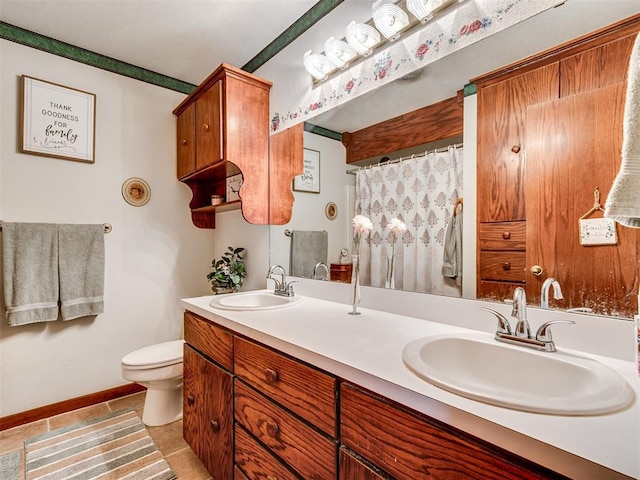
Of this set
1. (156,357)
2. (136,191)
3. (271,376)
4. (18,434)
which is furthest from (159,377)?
(136,191)

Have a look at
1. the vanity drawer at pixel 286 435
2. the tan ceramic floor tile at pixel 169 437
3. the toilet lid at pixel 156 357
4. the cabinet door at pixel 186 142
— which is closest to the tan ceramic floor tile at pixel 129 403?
the tan ceramic floor tile at pixel 169 437

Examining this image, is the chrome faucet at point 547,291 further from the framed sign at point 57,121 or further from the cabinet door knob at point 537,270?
the framed sign at point 57,121

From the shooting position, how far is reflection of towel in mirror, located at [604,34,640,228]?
55 cm

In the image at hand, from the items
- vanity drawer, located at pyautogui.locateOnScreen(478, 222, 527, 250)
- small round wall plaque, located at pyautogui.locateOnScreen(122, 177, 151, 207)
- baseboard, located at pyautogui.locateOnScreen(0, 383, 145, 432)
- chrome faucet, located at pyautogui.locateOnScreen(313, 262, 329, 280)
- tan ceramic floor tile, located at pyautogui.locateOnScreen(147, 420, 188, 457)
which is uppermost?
small round wall plaque, located at pyautogui.locateOnScreen(122, 177, 151, 207)

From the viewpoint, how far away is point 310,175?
1785mm

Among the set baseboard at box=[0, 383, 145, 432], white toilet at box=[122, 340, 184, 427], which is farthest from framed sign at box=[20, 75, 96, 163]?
baseboard at box=[0, 383, 145, 432]

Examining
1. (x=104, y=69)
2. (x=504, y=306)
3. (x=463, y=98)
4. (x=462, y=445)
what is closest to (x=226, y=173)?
(x=104, y=69)

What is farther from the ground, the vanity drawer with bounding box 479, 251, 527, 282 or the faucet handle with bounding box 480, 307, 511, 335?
the vanity drawer with bounding box 479, 251, 527, 282

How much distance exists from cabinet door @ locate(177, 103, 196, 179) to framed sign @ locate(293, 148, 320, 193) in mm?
861

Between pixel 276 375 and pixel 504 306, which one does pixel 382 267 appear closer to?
pixel 504 306

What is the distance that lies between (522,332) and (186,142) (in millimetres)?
2327

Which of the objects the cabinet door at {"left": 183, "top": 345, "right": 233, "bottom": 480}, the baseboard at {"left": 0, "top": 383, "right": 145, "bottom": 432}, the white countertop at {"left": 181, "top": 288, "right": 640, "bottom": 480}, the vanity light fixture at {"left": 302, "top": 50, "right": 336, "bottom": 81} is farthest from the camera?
the baseboard at {"left": 0, "top": 383, "right": 145, "bottom": 432}

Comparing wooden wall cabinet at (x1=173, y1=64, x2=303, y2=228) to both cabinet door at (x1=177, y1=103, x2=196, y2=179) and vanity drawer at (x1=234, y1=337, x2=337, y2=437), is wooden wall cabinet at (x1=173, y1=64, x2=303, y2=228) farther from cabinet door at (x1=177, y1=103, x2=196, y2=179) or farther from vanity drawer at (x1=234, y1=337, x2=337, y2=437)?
vanity drawer at (x1=234, y1=337, x2=337, y2=437)

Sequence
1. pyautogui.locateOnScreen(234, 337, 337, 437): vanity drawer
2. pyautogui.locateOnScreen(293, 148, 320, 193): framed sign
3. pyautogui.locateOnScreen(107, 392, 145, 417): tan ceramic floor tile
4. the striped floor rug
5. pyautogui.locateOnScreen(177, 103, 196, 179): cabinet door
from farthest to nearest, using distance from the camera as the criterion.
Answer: pyautogui.locateOnScreen(177, 103, 196, 179): cabinet door, pyautogui.locateOnScreen(107, 392, 145, 417): tan ceramic floor tile, pyautogui.locateOnScreen(293, 148, 320, 193): framed sign, the striped floor rug, pyautogui.locateOnScreen(234, 337, 337, 437): vanity drawer
